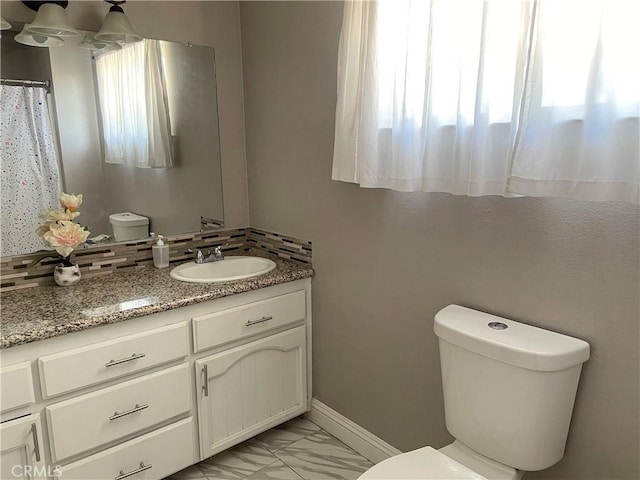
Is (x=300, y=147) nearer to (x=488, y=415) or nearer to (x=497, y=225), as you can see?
(x=497, y=225)

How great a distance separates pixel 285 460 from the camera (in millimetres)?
2029

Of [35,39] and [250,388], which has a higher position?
[35,39]

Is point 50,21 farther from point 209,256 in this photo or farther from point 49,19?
point 209,256


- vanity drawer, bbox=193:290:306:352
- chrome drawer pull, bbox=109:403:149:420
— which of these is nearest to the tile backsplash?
vanity drawer, bbox=193:290:306:352

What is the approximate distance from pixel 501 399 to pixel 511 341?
17 cm

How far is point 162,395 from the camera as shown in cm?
172

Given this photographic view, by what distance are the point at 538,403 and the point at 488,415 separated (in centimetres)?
15

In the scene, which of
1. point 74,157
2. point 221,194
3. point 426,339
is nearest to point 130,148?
point 74,157

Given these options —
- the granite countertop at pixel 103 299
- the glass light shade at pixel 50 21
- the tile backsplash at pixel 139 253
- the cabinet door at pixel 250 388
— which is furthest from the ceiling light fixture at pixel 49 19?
the cabinet door at pixel 250 388

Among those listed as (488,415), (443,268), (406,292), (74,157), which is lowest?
(488,415)

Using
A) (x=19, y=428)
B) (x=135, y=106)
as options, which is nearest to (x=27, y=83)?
(x=135, y=106)

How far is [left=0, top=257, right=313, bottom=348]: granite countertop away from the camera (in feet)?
4.77

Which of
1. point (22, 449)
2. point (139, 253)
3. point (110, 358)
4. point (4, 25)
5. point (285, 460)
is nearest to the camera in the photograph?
point (22, 449)

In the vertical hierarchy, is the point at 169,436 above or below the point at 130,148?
below
